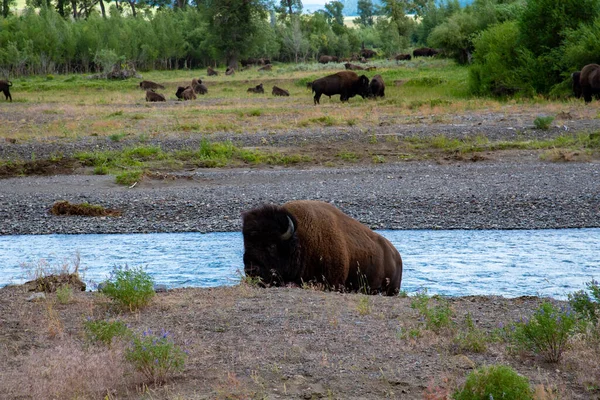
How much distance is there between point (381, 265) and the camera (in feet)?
28.8

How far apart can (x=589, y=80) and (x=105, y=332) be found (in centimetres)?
2594

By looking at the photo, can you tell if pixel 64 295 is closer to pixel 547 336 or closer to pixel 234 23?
pixel 547 336

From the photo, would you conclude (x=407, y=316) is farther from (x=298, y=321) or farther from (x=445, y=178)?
(x=445, y=178)

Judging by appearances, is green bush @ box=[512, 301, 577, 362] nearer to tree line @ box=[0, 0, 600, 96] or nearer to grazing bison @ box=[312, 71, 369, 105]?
tree line @ box=[0, 0, 600, 96]

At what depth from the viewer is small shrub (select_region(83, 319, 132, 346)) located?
585 centimetres

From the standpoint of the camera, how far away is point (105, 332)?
231 inches

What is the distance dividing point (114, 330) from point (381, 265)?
3652 mm

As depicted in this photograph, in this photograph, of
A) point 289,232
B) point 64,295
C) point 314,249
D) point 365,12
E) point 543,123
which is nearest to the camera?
point 64,295

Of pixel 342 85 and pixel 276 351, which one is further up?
pixel 342 85

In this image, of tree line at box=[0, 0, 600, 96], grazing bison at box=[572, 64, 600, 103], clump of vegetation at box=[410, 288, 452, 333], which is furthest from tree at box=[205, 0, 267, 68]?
clump of vegetation at box=[410, 288, 452, 333]

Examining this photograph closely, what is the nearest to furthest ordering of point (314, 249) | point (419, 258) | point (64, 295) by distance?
point (64, 295) < point (314, 249) < point (419, 258)

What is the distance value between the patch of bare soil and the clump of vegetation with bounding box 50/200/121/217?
7.38 meters

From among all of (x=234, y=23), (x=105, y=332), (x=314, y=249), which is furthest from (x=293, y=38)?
(x=105, y=332)

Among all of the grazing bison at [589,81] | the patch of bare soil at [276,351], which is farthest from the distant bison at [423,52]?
the patch of bare soil at [276,351]
